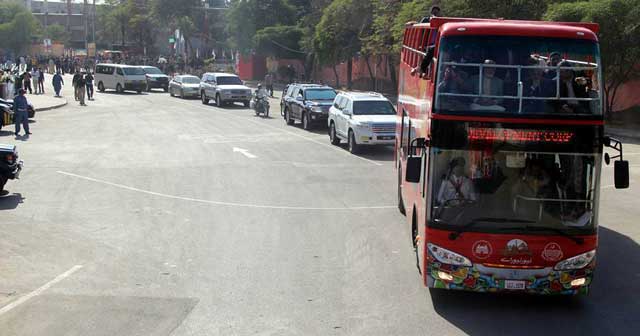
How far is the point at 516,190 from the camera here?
8867 mm

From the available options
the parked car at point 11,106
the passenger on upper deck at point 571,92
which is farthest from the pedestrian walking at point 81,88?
the passenger on upper deck at point 571,92

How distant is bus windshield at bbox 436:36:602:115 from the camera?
883cm

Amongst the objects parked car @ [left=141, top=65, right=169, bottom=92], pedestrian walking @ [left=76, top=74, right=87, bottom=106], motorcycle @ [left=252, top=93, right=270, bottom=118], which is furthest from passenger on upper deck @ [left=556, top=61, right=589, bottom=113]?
parked car @ [left=141, top=65, right=169, bottom=92]

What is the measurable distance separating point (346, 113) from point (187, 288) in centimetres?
1543

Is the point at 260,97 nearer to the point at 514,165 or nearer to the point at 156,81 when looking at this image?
the point at 156,81

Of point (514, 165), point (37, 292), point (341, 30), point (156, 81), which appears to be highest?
point (341, 30)

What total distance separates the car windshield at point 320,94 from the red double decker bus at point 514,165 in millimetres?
22915

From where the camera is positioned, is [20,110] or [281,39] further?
[281,39]

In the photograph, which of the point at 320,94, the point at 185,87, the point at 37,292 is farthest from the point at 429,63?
the point at 185,87

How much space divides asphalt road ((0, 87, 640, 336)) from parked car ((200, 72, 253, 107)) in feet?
68.6

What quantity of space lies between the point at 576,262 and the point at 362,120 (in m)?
15.3

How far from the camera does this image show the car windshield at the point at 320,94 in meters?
32.1

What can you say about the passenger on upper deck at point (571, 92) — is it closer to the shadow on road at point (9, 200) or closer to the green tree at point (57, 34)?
the shadow on road at point (9, 200)

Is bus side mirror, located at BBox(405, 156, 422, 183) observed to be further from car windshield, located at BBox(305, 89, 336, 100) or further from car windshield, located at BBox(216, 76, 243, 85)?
car windshield, located at BBox(216, 76, 243, 85)
